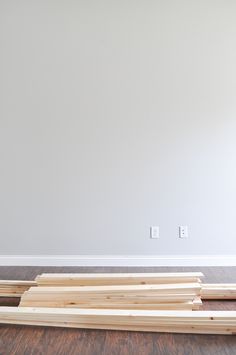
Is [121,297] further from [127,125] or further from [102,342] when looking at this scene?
[127,125]

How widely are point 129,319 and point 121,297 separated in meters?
0.15

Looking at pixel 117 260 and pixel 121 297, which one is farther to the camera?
pixel 117 260

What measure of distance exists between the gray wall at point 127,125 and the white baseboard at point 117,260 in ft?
0.20

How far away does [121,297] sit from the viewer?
1634 millimetres

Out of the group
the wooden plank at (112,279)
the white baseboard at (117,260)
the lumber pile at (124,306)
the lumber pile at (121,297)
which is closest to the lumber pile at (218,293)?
the lumber pile at (124,306)

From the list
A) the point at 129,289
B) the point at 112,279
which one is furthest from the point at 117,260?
the point at 129,289

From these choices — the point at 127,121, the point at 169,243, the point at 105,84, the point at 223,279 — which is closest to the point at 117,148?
the point at 127,121

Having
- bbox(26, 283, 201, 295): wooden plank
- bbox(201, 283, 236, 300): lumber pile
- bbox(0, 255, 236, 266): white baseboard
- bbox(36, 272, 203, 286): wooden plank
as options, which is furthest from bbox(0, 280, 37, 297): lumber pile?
bbox(201, 283, 236, 300): lumber pile

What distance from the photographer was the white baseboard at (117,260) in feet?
8.70

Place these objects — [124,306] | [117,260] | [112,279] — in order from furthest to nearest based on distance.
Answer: [117,260], [112,279], [124,306]

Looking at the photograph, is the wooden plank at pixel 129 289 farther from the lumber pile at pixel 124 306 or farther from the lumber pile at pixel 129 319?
the lumber pile at pixel 129 319

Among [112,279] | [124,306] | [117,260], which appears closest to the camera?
[124,306]

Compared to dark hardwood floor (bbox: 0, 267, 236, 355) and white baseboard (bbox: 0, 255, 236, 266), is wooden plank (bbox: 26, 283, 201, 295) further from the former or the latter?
white baseboard (bbox: 0, 255, 236, 266)

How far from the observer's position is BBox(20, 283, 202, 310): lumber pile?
1598 mm
